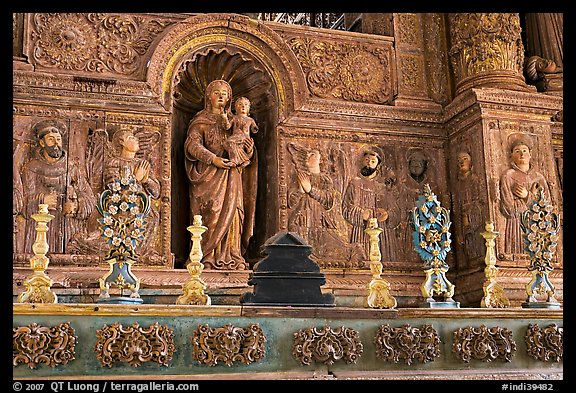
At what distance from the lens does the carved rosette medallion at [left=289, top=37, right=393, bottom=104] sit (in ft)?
36.8

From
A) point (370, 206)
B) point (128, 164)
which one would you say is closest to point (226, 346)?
point (128, 164)

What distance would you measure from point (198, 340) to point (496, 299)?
3353 millimetres

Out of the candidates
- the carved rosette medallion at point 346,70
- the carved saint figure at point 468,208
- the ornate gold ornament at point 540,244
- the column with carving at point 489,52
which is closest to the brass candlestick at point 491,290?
the ornate gold ornament at point 540,244

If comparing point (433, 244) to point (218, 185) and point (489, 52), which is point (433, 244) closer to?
point (218, 185)

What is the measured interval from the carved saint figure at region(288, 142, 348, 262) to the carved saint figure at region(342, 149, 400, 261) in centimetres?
17

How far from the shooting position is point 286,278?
22.3 feet

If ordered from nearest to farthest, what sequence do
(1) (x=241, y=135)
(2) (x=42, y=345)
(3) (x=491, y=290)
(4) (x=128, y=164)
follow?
1. (2) (x=42, y=345)
2. (3) (x=491, y=290)
3. (4) (x=128, y=164)
4. (1) (x=241, y=135)

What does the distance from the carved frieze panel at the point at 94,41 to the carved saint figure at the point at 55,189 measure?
0.97 m

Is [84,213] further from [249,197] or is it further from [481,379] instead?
[481,379]

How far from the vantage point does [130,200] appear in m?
6.86

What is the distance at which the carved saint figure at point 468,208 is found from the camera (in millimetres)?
10523

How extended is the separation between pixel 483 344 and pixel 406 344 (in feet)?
2.55

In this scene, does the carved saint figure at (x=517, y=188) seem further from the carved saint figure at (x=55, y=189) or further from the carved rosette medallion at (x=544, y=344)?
the carved saint figure at (x=55, y=189)

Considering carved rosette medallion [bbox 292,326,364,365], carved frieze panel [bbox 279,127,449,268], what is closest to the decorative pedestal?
carved rosette medallion [bbox 292,326,364,365]
